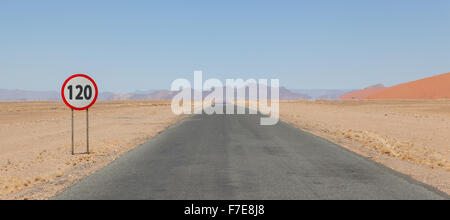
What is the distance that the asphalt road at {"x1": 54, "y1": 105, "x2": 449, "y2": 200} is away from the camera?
6.64 meters

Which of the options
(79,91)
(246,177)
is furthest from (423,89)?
(246,177)

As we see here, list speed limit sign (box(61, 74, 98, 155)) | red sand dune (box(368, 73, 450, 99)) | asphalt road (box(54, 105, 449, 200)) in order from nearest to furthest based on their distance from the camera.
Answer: asphalt road (box(54, 105, 449, 200))
speed limit sign (box(61, 74, 98, 155))
red sand dune (box(368, 73, 450, 99))

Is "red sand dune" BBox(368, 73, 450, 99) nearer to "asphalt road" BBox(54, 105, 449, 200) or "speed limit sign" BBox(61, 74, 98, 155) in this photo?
"asphalt road" BBox(54, 105, 449, 200)

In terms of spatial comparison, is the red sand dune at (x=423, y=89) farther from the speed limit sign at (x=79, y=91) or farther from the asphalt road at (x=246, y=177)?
the speed limit sign at (x=79, y=91)

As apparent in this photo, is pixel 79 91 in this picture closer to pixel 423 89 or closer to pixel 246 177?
pixel 246 177

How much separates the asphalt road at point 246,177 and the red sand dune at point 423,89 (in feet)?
475

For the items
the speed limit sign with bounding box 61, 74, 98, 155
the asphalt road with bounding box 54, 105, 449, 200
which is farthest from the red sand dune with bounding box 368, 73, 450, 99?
the speed limit sign with bounding box 61, 74, 98, 155

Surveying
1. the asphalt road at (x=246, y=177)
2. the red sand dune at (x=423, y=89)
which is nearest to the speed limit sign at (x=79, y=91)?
the asphalt road at (x=246, y=177)

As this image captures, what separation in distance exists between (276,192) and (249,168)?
2.56 meters

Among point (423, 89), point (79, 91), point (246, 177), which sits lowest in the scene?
point (246, 177)

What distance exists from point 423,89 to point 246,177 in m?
167

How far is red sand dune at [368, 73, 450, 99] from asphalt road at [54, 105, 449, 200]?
144808mm

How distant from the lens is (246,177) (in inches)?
320
